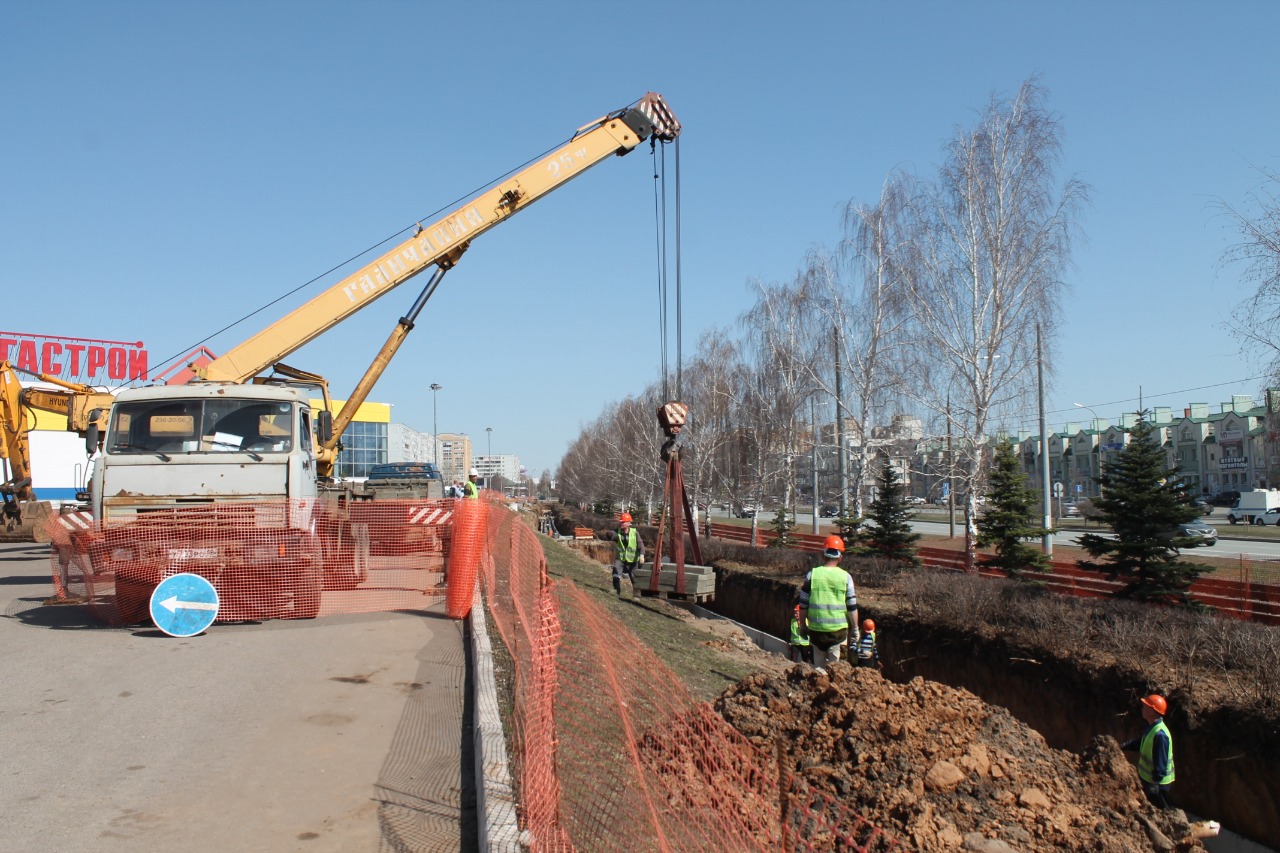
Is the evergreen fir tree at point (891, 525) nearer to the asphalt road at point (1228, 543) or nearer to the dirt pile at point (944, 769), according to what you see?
the asphalt road at point (1228, 543)

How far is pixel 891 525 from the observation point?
21625mm

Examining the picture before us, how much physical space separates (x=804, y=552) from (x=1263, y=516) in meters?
36.3

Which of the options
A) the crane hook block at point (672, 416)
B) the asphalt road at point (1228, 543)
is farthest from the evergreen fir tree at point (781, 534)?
the crane hook block at point (672, 416)

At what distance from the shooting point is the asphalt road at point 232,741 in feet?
16.2

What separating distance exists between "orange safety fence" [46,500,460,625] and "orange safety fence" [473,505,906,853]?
399cm

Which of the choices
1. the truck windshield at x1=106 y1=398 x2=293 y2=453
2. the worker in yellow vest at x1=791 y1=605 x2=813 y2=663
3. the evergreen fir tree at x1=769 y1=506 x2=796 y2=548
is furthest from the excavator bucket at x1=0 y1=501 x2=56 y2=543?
the worker in yellow vest at x1=791 y1=605 x2=813 y2=663

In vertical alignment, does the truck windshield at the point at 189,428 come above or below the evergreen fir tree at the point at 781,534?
above

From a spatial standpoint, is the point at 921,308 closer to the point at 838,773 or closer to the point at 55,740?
the point at 838,773

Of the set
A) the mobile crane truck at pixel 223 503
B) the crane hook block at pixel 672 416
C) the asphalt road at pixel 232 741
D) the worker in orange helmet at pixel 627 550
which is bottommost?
the asphalt road at pixel 232 741

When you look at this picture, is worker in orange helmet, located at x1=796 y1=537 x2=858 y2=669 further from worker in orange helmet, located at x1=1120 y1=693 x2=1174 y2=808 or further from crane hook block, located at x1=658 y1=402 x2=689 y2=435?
crane hook block, located at x1=658 y1=402 x2=689 y2=435

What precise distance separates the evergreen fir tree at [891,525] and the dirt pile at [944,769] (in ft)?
46.2

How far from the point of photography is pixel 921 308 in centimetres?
2172

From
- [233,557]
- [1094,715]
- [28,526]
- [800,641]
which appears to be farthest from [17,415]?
[1094,715]

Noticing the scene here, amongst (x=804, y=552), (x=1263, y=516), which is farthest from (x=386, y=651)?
(x=1263, y=516)
